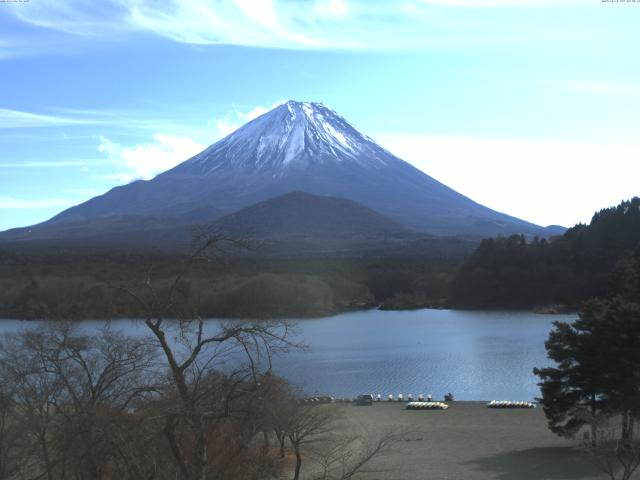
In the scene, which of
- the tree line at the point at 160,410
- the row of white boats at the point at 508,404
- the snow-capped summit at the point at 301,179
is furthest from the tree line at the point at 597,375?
the snow-capped summit at the point at 301,179

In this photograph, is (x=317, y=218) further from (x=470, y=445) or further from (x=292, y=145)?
(x=470, y=445)

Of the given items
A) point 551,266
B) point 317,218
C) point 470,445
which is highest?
point 317,218

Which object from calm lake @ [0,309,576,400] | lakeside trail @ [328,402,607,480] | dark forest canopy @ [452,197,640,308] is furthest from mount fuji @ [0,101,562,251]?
lakeside trail @ [328,402,607,480]

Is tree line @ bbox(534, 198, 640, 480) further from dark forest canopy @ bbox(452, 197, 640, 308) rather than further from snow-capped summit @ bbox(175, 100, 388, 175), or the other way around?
snow-capped summit @ bbox(175, 100, 388, 175)

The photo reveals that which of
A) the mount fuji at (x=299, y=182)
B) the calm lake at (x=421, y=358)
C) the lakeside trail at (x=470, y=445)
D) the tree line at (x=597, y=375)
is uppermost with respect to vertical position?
the mount fuji at (x=299, y=182)

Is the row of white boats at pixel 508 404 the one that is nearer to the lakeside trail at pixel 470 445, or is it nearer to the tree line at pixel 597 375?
the lakeside trail at pixel 470 445

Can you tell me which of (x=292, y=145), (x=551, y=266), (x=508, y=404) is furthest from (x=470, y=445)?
(x=292, y=145)
